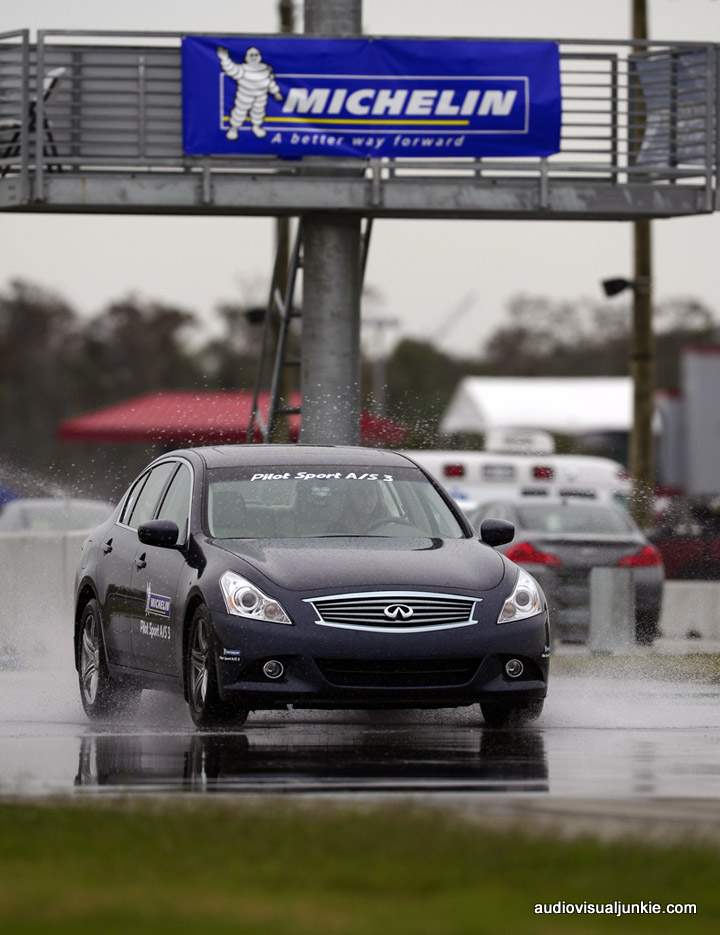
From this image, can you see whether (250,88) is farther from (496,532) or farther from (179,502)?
(496,532)

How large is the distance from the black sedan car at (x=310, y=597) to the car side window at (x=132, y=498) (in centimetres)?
27

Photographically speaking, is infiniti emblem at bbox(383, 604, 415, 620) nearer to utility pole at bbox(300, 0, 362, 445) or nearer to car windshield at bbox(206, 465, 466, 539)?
car windshield at bbox(206, 465, 466, 539)

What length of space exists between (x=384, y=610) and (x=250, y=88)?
13.0m

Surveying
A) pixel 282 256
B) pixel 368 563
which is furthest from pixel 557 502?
pixel 368 563

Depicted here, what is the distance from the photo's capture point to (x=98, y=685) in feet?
46.4

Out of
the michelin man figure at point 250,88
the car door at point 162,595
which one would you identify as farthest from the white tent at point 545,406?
the car door at point 162,595

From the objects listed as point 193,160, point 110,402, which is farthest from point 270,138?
point 110,402

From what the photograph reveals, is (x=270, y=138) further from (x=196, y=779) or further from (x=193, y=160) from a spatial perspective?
(x=196, y=779)

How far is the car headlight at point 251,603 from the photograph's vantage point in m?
11.9

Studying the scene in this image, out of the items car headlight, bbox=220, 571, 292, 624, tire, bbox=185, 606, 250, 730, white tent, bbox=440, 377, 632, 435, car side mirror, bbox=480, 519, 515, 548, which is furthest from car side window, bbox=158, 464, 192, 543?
white tent, bbox=440, 377, 632, 435

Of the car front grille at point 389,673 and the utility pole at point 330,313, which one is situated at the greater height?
the utility pole at point 330,313

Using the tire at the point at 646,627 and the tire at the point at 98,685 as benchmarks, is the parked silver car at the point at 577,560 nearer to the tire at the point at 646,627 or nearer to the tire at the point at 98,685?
the tire at the point at 646,627

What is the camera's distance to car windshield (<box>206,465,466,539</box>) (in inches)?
519

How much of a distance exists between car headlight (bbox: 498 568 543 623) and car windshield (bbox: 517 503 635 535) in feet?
37.9
